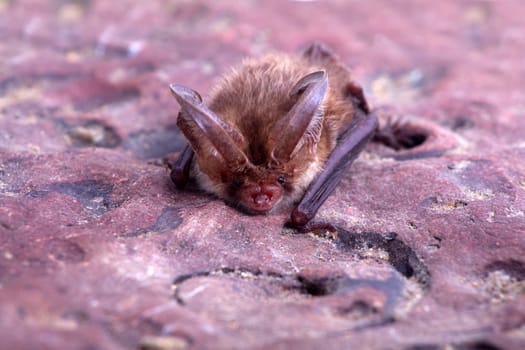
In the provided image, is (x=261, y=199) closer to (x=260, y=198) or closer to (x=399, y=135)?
(x=260, y=198)

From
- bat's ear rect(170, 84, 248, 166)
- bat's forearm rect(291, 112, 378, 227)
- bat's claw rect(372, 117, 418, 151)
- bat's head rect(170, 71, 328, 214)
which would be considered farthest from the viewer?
bat's claw rect(372, 117, 418, 151)

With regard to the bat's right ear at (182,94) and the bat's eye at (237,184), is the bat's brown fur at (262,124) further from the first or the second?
the bat's right ear at (182,94)

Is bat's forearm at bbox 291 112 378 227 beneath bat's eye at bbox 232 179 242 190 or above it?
above

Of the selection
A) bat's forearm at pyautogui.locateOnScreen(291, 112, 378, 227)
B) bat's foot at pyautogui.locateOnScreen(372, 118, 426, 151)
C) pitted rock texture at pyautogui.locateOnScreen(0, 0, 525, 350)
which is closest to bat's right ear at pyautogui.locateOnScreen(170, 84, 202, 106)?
pitted rock texture at pyautogui.locateOnScreen(0, 0, 525, 350)

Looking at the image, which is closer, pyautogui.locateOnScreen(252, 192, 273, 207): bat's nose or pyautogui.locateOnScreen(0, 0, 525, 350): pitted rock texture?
pyautogui.locateOnScreen(0, 0, 525, 350): pitted rock texture

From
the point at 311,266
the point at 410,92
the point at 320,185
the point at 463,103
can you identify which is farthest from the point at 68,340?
the point at 410,92

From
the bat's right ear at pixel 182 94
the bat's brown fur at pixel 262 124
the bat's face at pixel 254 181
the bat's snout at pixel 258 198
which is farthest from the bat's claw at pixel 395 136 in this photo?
the bat's right ear at pixel 182 94

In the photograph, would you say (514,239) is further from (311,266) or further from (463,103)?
(463,103)

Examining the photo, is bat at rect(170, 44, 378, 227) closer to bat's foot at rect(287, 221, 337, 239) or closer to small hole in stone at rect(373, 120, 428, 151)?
bat's foot at rect(287, 221, 337, 239)
